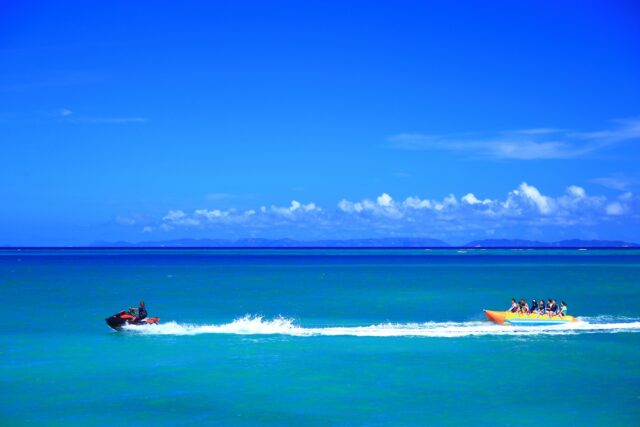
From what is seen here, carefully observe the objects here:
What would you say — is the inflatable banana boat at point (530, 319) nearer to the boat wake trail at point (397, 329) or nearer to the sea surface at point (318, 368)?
the boat wake trail at point (397, 329)

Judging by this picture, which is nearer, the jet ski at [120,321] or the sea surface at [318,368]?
the sea surface at [318,368]

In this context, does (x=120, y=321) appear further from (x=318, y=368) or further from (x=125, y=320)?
(x=318, y=368)

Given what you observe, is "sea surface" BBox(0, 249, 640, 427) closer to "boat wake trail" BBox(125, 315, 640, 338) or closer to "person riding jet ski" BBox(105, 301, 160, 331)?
"boat wake trail" BBox(125, 315, 640, 338)

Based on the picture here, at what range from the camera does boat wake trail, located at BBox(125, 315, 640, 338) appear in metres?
39.4

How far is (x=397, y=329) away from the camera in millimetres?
41094

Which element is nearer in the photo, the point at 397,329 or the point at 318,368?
the point at 318,368

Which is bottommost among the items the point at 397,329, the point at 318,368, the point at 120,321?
the point at 318,368

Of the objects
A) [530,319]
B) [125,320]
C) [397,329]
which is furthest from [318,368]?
[530,319]

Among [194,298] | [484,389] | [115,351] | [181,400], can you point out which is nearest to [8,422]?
[181,400]

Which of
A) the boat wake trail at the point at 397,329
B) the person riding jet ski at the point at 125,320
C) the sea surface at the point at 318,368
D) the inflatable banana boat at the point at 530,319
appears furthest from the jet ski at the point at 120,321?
the inflatable banana boat at the point at 530,319

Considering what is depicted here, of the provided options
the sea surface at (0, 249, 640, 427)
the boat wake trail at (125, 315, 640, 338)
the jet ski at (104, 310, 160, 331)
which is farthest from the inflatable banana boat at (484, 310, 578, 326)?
the jet ski at (104, 310, 160, 331)

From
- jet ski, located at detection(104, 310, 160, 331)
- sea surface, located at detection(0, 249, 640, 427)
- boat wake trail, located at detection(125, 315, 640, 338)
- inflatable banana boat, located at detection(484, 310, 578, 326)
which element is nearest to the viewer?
sea surface, located at detection(0, 249, 640, 427)

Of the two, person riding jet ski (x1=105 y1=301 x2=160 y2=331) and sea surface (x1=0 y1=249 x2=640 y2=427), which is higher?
person riding jet ski (x1=105 y1=301 x2=160 y2=331)

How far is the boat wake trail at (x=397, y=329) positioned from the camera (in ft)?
129
